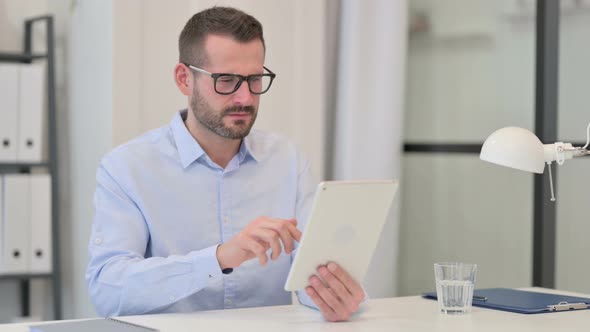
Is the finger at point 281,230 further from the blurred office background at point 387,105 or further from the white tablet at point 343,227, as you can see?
the blurred office background at point 387,105

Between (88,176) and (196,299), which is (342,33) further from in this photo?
(196,299)

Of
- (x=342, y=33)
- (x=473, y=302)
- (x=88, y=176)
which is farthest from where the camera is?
(x=342, y=33)

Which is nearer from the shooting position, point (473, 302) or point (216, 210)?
point (473, 302)

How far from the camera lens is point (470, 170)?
369cm

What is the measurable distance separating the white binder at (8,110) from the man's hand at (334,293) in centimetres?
179

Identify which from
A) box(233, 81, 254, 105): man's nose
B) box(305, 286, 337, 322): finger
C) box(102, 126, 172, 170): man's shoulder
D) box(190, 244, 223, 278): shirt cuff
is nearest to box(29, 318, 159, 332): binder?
box(190, 244, 223, 278): shirt cuff

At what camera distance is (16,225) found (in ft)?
10.8

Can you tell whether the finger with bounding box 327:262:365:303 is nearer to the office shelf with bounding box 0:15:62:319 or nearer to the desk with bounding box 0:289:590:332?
the desk with bounding box 0:289:590:332

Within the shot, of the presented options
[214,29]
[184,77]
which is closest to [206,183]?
[184,77]

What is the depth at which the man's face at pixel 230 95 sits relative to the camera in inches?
93.2

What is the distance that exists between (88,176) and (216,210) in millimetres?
1092

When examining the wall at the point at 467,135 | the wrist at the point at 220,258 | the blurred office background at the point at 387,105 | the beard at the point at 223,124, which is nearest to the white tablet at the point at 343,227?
the wrist at the point at 220,258

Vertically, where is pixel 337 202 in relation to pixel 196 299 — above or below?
above

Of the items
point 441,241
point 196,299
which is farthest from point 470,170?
point 196,299
